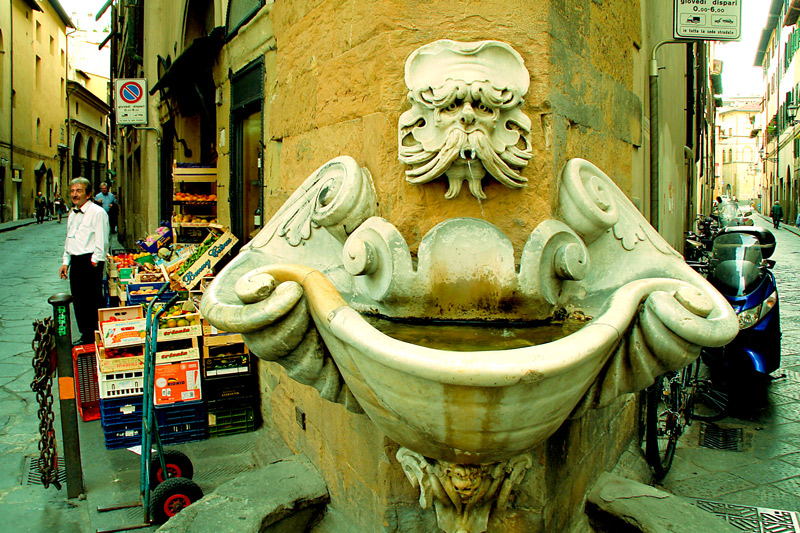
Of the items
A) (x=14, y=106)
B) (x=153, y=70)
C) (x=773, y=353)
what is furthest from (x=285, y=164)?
(x=14, y=106)

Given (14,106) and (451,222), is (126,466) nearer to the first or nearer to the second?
(451,222)

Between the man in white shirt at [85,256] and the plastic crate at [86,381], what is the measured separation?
174 cm

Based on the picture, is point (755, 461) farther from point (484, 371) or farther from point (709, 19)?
point (484, 371)

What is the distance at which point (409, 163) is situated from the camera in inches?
91.0

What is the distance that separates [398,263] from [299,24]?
1.57 m

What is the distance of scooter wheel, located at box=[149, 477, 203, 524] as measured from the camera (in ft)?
10.4

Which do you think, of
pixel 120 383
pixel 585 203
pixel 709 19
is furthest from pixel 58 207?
pixel 585 203

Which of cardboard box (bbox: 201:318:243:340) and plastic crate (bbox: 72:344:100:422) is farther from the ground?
cardboard box (bbox: 201:318:243:340)

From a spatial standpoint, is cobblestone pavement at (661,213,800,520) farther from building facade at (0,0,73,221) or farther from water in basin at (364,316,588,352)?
building facade at (0,0,73,221)

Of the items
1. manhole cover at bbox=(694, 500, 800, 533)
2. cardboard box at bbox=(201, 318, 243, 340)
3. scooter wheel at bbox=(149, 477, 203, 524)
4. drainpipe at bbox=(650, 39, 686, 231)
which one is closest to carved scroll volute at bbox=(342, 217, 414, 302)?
scooter wheel at bbox=(149, 477, 203, 524)

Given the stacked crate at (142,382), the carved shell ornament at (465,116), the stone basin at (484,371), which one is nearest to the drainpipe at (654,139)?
the carved shell ornament at (465,116)

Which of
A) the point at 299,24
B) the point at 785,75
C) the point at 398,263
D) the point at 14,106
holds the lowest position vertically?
the point at 398,263

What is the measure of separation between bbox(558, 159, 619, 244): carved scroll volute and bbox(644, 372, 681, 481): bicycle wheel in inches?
57.6

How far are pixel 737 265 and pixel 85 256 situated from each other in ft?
19.4
